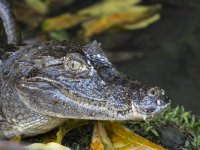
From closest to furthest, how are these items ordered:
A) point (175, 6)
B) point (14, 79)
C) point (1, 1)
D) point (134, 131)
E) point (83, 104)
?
point (83, 104) < point (14, 79) < point (134, 131) < point (1, 1) < point (175, 6)

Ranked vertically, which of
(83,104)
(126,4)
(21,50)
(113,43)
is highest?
(126,4)

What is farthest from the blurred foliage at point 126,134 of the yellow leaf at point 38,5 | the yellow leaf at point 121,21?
the yellow leaf at point 38,5

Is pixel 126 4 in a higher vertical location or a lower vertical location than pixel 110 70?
higher

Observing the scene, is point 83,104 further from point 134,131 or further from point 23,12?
point 23,12

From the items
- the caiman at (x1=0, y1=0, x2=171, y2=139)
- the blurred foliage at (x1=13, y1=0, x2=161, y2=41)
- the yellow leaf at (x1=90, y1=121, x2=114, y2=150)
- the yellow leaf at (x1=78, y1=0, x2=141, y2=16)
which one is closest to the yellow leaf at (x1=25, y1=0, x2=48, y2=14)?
the blurred foliage at (x1=13, y1=0, x2=161, y2=41)

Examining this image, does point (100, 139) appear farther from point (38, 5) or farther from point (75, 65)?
point (38, 5)

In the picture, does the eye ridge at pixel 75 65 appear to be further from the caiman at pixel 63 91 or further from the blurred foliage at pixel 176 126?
the blurred foliage at pixel 176 126

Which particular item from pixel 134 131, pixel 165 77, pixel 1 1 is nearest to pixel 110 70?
pixel 134 131

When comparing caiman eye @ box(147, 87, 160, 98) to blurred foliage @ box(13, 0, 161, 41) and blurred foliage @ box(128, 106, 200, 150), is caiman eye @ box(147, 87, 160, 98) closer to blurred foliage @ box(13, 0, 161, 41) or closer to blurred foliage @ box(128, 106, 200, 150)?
blurred foliage @ box(128, 106, 200, 150)
